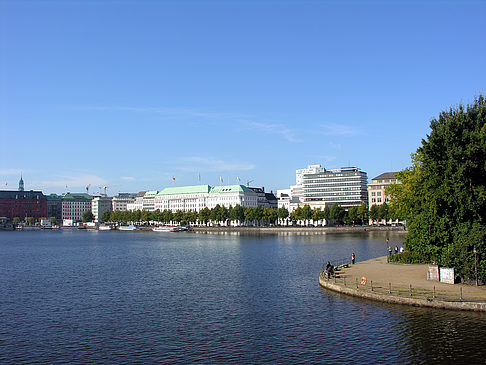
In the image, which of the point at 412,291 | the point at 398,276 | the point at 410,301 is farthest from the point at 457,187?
the point at 410,301

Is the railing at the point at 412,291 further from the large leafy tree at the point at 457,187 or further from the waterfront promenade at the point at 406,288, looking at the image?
the large leafy tree at the point at 457,187

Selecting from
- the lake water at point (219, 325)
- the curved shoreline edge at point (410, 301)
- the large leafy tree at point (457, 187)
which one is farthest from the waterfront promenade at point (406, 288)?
the large leafy tree at point (457, 187)

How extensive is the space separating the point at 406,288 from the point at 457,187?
12.2 m

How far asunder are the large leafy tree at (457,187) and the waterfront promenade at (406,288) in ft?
10.3

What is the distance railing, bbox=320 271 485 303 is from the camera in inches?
1532

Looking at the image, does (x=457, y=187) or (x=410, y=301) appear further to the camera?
(x=457, y=187)

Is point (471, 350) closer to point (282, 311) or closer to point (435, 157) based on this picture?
point (282, 311)

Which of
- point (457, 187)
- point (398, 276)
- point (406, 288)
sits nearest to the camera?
point (406, 288)

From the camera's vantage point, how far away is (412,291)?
4228 cm

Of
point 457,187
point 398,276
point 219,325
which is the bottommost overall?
point 219,325

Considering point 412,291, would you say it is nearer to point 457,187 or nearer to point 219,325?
point 457,187

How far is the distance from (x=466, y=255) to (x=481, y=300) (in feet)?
23.7

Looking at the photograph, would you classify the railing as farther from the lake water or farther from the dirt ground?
the lake water

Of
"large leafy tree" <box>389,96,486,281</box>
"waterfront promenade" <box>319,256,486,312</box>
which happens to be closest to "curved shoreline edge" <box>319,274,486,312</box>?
"waterfront promenade" <box>319,256,486,312</box>
